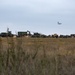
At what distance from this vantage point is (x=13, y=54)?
824 cm

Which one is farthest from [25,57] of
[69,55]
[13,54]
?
[69,55]

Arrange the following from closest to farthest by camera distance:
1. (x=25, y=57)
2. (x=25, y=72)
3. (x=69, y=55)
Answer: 1. (x=25, y=72)
2. (x=25, y=57)
3. (x=69, y=55)

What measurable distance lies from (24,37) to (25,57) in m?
0.47

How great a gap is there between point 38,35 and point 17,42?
24.0 inches

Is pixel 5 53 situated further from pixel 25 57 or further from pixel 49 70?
pixel 49 70

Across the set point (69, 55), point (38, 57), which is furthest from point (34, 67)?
point (69, 55)

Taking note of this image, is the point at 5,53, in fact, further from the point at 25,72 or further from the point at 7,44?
the point at 25,72

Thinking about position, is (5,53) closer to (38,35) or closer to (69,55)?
(38,35)

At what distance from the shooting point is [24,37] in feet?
28.4

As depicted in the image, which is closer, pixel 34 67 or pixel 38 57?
pixel 34 67

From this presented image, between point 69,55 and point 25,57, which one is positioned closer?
point 25,57

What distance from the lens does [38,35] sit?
28.6 feet

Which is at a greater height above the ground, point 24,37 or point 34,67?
point 24,37

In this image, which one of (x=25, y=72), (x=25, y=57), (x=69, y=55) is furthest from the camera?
(x=69, y=55)
